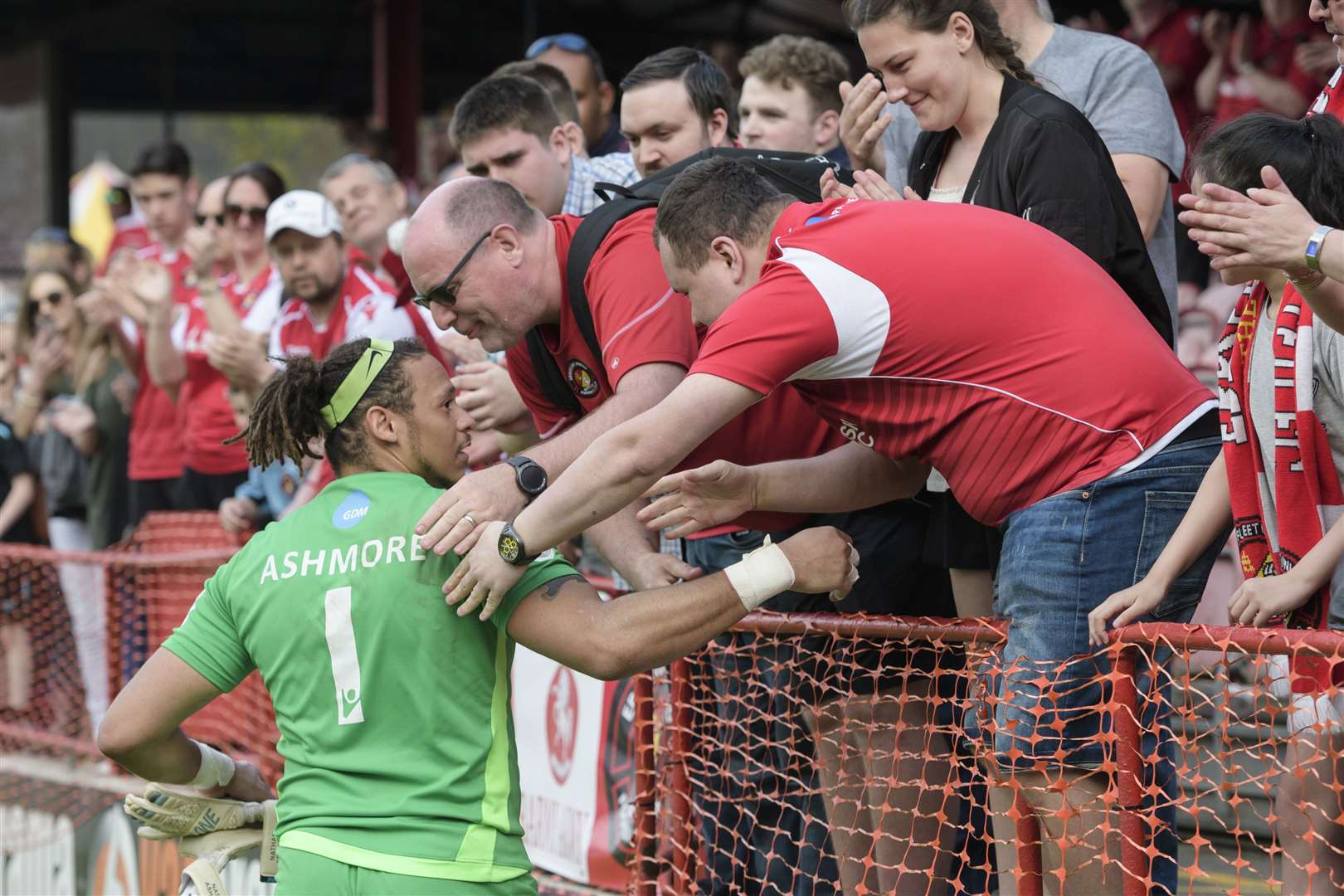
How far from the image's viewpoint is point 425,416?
355 centimetres

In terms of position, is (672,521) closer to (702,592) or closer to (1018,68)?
Answer: (702,592)

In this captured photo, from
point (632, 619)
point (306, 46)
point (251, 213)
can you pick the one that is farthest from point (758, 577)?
point (306, 46)

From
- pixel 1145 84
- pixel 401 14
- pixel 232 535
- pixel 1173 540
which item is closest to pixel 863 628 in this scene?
pixel 1173 540

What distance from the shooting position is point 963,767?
143 inches

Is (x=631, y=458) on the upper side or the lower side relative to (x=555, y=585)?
upper

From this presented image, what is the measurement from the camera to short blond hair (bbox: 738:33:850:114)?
5574 millimetres

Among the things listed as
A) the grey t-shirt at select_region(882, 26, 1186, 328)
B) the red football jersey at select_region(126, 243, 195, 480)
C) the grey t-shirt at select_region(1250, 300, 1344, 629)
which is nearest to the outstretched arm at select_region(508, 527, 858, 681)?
the grey t-shirt at select_region(1250, 300, 1344, 629)

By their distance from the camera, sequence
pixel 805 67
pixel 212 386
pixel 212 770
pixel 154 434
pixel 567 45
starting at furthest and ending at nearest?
1. pixel 154 434
2. pixel 212 386
3. pixel 567 45
4. pixel 805 67
5. pixel 212 770

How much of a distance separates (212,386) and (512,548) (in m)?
4.94

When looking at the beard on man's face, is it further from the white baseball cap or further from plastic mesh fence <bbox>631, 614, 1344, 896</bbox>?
the white baseball cap

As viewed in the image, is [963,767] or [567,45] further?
[567,45]

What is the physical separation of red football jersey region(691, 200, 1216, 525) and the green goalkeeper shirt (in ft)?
2.40

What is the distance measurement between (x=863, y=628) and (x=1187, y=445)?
845 millimetres

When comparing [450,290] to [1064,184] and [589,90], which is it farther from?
[589,90]
